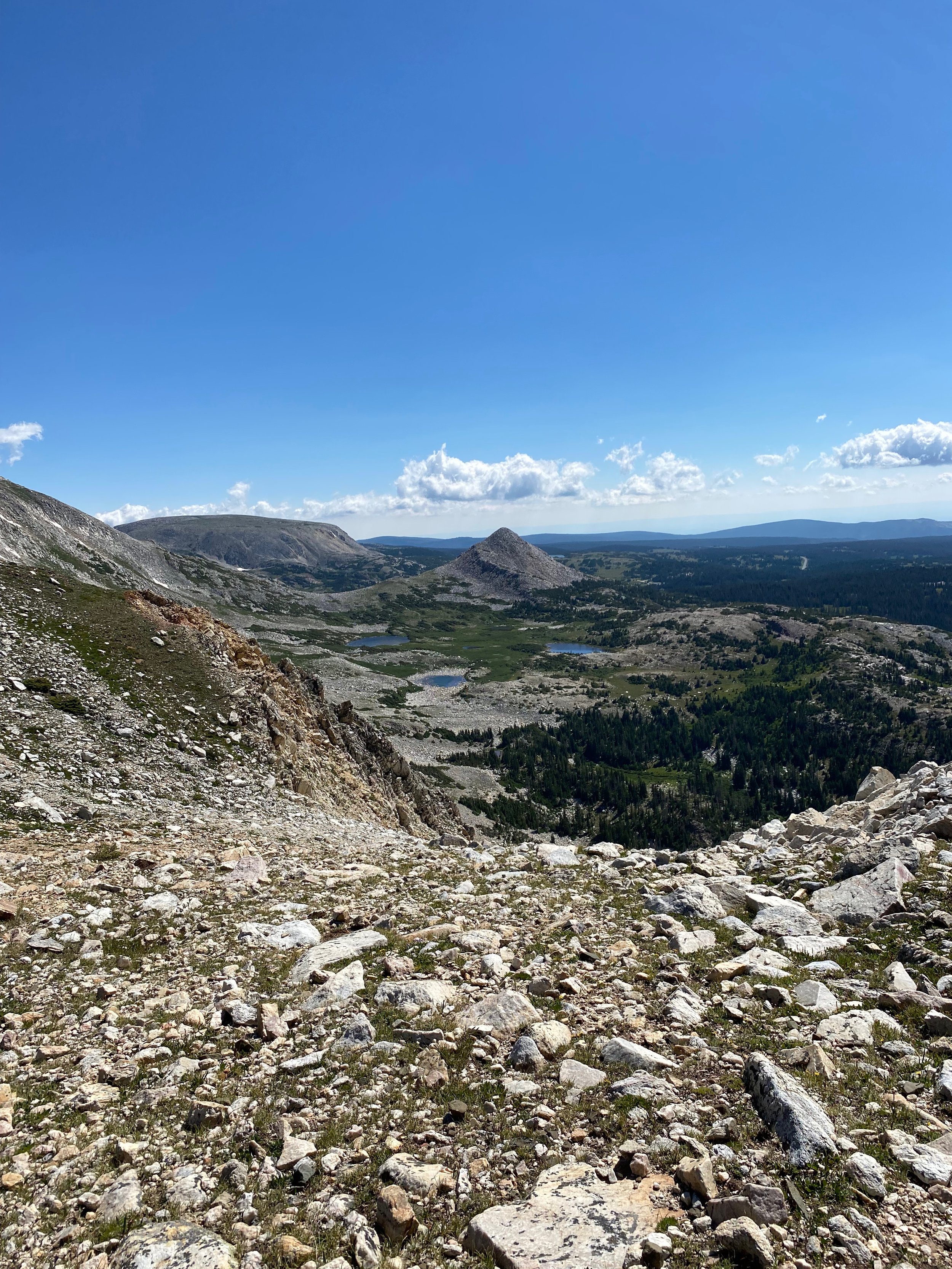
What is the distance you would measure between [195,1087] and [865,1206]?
25.1ft

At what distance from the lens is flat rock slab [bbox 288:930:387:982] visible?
10.4 meters

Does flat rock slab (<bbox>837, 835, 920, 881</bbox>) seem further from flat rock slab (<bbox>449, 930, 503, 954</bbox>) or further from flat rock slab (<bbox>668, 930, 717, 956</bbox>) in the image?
flat rock slab (<bbox>449, 930, 503, 954</bbox>)

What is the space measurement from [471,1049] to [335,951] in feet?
12.9

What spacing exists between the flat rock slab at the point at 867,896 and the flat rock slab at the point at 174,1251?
12.1 metres

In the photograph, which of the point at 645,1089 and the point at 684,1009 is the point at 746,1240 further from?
the point at 684,1009

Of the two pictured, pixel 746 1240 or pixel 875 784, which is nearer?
pixel 746 1240

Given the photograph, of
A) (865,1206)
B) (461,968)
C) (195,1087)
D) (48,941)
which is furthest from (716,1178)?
A: (48,941)

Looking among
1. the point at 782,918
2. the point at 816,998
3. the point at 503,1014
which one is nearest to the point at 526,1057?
the point at 503,1014

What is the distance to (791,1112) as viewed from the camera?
6.33 m

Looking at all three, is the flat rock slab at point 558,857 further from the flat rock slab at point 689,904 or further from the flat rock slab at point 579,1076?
the flat rock slab at point 579,1076

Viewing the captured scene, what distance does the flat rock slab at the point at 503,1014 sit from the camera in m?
8.66

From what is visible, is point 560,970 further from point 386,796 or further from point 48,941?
point 386,796

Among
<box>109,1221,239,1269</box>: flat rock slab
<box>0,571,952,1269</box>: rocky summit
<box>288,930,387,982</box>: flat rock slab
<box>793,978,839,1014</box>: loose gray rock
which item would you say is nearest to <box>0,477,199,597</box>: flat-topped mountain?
<box>0,571,952,1269</box>: rocky summit

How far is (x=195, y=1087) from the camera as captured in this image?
7.57m
